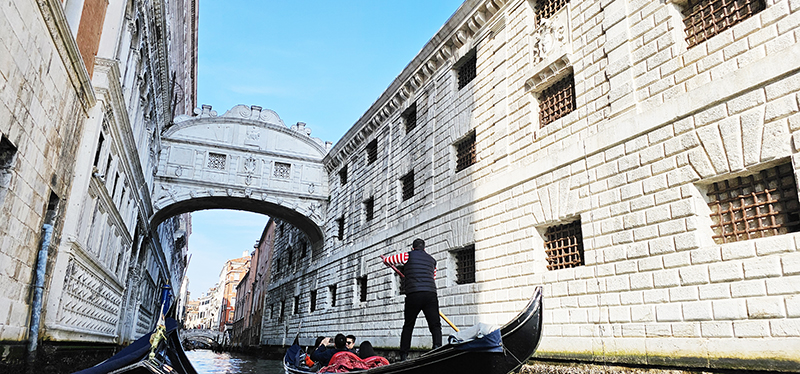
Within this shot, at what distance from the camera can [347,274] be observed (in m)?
14.9

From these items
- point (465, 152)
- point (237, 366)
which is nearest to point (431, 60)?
point (465, 152)

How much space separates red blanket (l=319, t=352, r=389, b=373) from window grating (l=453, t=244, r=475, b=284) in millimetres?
3757

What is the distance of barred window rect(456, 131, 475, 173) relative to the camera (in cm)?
994

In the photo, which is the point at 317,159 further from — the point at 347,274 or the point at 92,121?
the point at 92,121

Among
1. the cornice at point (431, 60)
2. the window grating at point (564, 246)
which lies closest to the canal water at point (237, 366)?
the window grating at point (564, 246)

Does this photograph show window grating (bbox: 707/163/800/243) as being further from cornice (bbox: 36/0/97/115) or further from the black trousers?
cornice (bbox: 36/0/97/115)

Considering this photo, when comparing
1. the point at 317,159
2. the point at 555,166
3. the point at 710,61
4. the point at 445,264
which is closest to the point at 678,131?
the point at 710,61

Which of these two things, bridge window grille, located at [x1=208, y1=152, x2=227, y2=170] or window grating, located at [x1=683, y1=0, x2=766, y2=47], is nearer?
window grating, located at [x1=683, y1=0, x2=766, y2=47]

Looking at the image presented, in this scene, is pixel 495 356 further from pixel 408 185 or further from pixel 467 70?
pixel 408 185

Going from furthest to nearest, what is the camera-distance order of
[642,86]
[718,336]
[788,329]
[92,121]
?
[92,121], [642,86], [718,336], [788,329]

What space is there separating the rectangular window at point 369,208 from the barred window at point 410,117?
8.09 feet

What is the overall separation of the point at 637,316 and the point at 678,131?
2.20 m

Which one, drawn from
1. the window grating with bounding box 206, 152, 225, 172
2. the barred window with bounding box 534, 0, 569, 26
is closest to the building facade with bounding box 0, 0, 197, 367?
the window grating with bounding box 206, 152, 225, 172

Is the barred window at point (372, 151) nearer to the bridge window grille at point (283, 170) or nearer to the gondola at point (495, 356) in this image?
the bridge window grille at point (283, 170)
